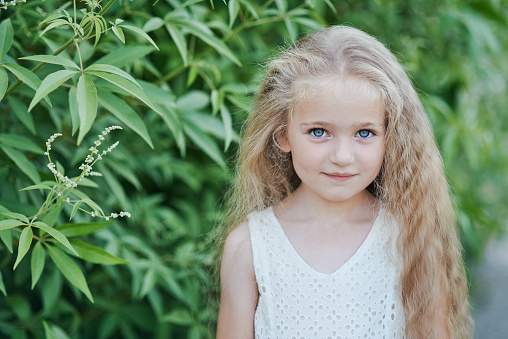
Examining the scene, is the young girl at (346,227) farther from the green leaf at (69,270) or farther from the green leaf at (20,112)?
the green leaf at (20,112)

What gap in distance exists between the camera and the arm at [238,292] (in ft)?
4.49

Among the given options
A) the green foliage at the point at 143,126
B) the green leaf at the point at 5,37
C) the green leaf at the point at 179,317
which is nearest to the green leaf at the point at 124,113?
the green foliage at the point at 143,126

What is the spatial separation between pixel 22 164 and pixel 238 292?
1.94 ft

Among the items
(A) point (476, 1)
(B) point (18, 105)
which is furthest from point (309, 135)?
(A) point (476, 1)

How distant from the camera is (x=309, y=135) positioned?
4.15ft

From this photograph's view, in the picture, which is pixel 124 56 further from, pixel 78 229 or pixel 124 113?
pixel 78 229

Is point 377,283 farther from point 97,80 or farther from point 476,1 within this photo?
point 476,1

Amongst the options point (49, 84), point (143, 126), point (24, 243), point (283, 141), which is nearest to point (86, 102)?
point (49, 84)

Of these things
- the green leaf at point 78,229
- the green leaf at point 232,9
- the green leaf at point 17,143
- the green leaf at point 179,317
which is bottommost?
the green leaf at point 179,317

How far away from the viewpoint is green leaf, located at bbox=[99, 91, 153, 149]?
120cm

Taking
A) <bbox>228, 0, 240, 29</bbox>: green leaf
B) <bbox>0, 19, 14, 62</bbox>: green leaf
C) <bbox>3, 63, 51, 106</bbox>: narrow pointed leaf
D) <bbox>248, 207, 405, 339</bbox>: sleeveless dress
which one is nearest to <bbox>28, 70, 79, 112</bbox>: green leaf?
<bbox>3, 63, 51, 106</bbox>: narrow pointed leaf

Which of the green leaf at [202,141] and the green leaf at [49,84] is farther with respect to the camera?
the green leaf at [202,141]

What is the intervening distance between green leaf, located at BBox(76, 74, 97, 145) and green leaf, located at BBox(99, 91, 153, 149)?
13 centimetres

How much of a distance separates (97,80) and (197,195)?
1.22 meters
